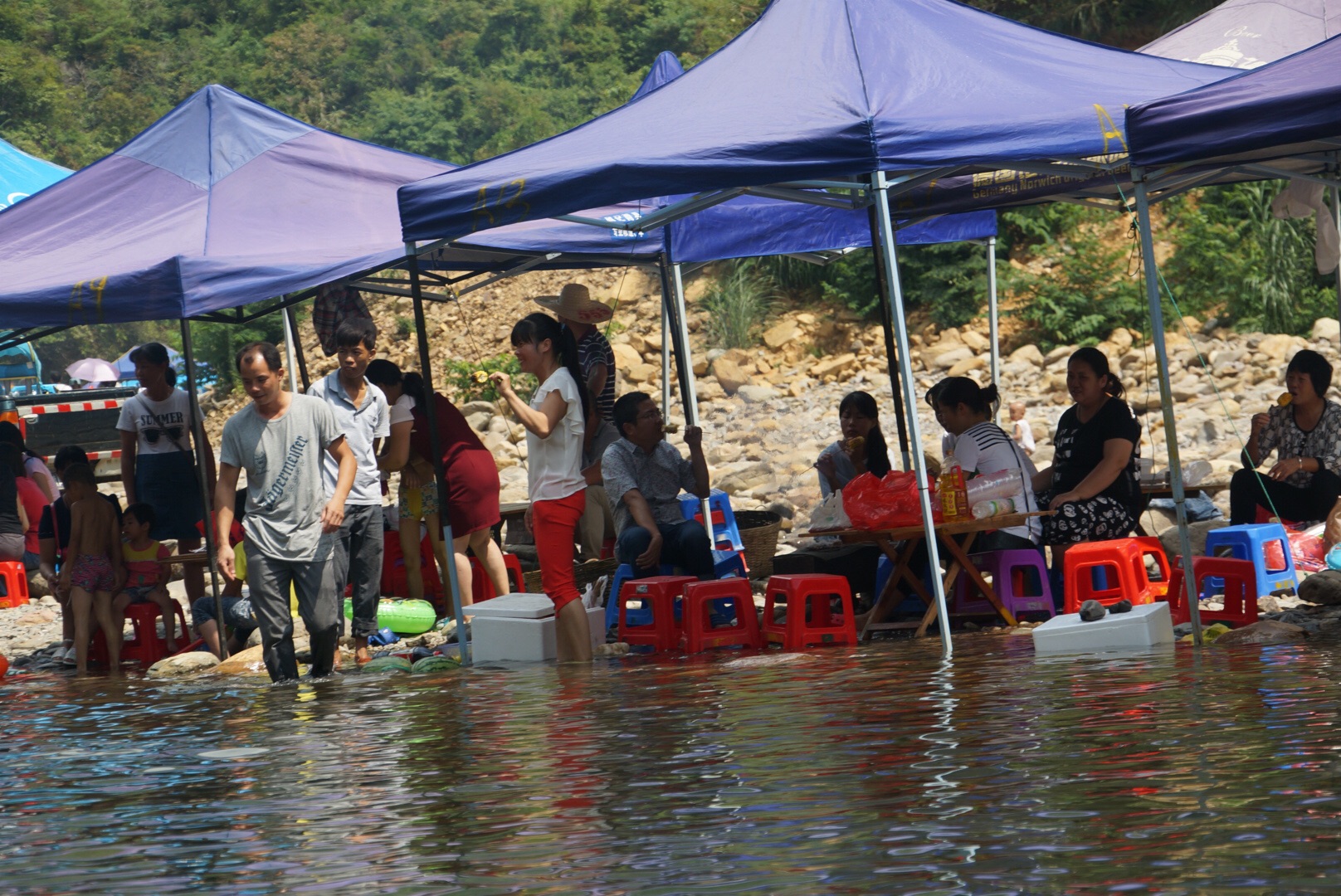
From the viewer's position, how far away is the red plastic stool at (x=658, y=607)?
27.6 feet

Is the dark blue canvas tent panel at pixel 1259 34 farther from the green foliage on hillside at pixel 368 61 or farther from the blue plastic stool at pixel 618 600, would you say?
the green foliage on hillside at pixel 368 61

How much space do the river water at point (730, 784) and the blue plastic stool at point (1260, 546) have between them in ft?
4.96

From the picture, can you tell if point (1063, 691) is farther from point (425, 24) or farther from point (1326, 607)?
point (425, 24)

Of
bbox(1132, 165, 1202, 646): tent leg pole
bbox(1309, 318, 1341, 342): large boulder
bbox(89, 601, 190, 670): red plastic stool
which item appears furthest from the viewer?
bbox(1309, 318, 1341, 342): large boulder

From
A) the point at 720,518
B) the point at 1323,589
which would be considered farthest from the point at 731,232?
the point at 1323,589

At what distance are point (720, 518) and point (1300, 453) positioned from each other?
3.70 m

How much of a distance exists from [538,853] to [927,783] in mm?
1203

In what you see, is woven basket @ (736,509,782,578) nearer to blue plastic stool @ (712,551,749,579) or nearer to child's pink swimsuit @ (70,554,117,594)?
blue plastic stool @ (712,551,749,579)

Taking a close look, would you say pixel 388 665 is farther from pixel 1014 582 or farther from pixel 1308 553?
pixel 1308 553

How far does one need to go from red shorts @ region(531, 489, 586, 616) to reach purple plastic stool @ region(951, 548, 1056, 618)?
219 centimetres

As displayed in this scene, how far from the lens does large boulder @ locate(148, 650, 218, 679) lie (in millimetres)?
9133

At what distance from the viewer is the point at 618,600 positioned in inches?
349

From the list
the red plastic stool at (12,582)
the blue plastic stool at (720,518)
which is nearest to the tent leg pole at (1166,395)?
the blue plastic stool at (720,518)

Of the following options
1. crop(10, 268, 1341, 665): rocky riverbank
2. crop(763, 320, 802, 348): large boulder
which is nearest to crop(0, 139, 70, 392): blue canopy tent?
crop(10, 268, 1341, 665): rocky riverbank
